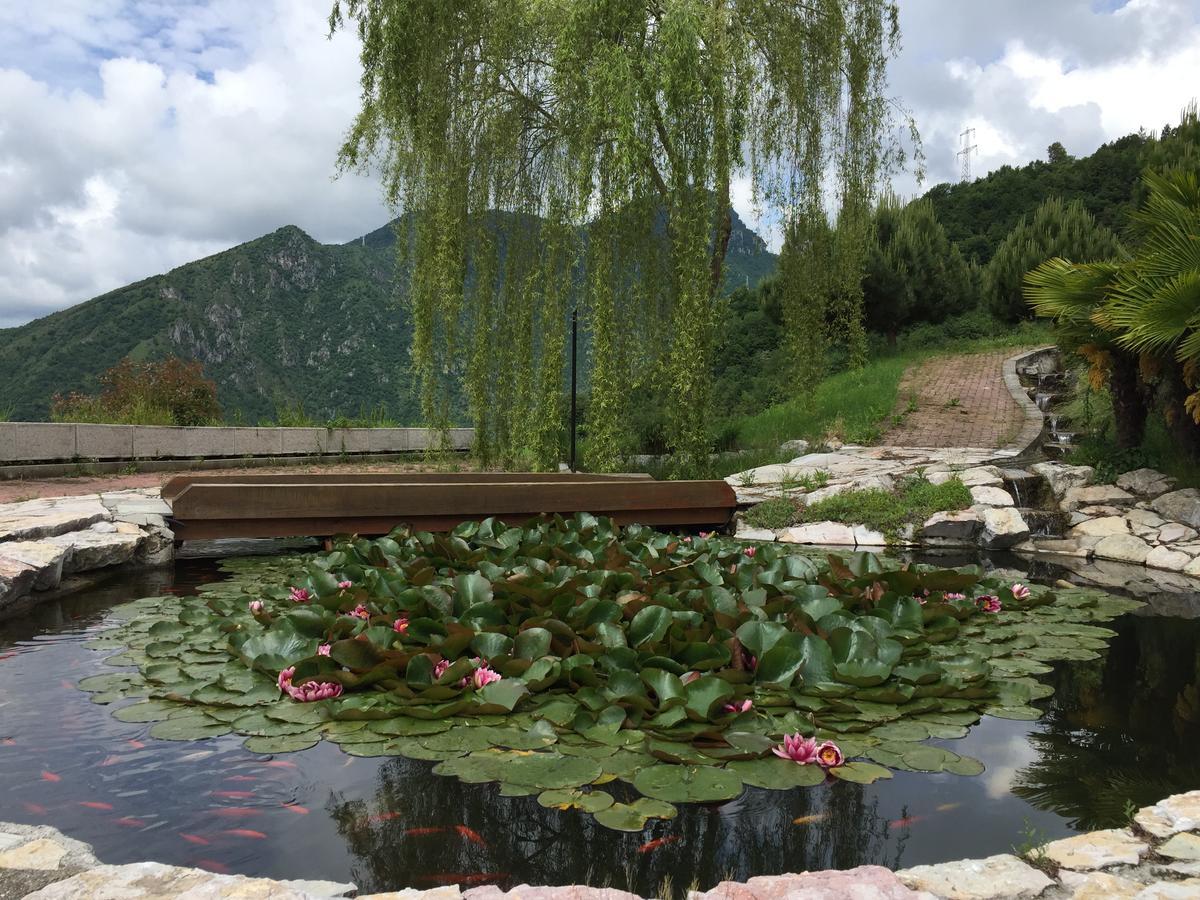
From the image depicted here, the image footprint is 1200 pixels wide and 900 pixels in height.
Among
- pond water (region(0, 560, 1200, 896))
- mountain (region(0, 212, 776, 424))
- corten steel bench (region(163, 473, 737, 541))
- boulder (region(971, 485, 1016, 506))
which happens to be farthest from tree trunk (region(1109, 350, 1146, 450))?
mountain (region(0, 212, 776, 424))

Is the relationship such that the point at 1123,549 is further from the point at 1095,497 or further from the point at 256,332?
the point at 256,332

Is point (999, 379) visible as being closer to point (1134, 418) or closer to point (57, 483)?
point (1134, 418)

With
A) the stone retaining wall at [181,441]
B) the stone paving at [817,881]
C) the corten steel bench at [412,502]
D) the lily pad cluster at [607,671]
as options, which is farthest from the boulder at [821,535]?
the stone paving at [817,881]

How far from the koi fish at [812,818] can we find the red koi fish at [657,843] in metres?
0.28

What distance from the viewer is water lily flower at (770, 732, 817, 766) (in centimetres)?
195

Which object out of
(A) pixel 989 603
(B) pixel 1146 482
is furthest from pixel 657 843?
(B) pixel 1146 482

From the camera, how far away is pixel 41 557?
3.79 meters

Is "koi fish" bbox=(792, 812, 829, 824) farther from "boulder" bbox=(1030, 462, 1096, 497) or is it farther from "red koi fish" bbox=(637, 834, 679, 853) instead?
"boulder" bbox=(1030, 462, 1096, 497)

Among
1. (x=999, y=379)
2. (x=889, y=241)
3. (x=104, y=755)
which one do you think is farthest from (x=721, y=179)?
(x=889, y=241)

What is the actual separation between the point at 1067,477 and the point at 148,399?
11.6 meters

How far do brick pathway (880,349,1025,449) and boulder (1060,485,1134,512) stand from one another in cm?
238

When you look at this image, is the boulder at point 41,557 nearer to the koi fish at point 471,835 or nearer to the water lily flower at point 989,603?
the koi fish at point 471,835

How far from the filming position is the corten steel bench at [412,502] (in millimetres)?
4805

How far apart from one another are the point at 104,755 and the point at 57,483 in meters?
7.28
